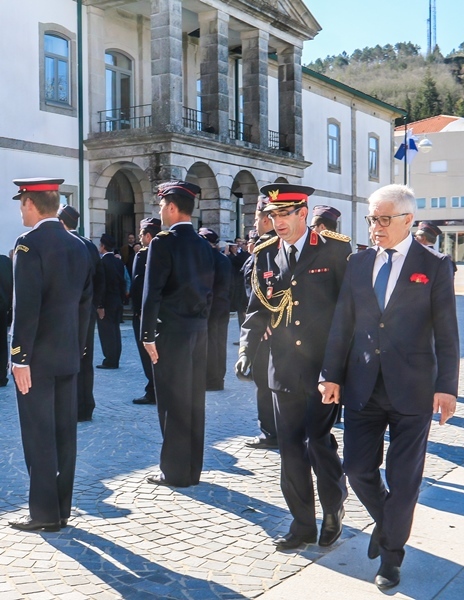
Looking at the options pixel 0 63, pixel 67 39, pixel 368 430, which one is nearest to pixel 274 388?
pixel 368 430

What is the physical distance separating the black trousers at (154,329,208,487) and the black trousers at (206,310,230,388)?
407cm

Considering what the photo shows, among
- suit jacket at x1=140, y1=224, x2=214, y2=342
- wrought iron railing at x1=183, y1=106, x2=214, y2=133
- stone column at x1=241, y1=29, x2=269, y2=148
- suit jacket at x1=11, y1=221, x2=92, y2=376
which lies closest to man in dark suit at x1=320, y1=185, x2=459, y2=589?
suit jacket at x1=11, y1=221, x2=92, y2=376

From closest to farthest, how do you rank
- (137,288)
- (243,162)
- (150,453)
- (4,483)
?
1. (4,483)
2. (150,453)
3. (137,288)
4. (243,162)

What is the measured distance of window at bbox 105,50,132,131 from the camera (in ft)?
72.7

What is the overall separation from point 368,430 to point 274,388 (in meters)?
0.66

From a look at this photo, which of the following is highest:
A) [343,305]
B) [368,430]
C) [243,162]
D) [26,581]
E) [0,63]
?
[0,63]

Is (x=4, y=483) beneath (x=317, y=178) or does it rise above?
beneath

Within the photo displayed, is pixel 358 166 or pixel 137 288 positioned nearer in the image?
pixel 137 288

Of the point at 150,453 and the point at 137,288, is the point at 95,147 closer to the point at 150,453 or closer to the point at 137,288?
the point at 137,288

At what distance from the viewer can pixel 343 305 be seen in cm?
436

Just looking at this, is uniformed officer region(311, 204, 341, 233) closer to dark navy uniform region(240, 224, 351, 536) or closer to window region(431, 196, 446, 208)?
dark navy uniform region(240, 224, 351, 536)

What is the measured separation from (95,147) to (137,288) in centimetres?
1209

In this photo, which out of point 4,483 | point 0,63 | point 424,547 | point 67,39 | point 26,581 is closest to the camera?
point 26,581

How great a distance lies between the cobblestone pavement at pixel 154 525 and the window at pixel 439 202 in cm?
6525
